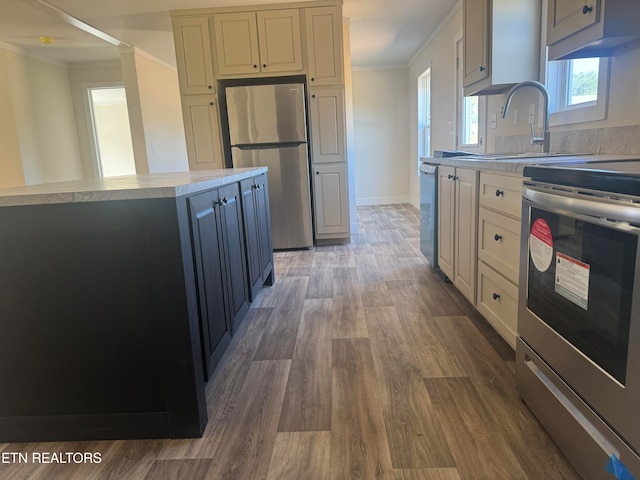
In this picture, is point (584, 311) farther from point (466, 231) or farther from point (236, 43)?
point (236, 43)

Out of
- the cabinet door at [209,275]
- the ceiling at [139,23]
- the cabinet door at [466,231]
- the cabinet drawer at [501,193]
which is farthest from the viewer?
the ceiling at [139,23]

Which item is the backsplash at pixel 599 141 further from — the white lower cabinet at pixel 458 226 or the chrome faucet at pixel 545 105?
the white lower cabinet at pixel 458 226

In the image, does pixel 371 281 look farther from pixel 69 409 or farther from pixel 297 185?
pixel 69 409

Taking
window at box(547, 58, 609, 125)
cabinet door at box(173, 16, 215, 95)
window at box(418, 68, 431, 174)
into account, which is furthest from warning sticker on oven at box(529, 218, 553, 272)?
window at box(418, 68, 431, 174)

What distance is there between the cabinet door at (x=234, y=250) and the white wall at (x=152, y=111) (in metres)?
3.94

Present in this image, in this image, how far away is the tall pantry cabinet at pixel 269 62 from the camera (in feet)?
12.9

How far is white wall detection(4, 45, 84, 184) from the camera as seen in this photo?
5250 mm

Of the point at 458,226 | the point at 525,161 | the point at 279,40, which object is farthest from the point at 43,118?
the point at 525,161

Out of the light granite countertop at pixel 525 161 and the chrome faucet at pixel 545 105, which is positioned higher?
the chrome faucet at pixel 545 105

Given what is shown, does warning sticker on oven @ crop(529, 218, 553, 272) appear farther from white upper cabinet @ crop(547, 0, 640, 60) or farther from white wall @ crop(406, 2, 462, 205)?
white wall @ crop(406, 2, 462, 205)

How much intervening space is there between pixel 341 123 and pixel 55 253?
3.27 m

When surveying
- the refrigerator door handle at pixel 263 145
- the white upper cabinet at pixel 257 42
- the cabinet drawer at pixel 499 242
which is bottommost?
the cabinet drawer at pixel 499 242

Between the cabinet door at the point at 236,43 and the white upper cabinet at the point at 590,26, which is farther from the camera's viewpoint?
the cabinet door at the point at 236,43

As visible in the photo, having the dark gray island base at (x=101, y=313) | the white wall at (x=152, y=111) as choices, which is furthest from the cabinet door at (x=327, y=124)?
the dark gray island base at (x=101, y=313)
